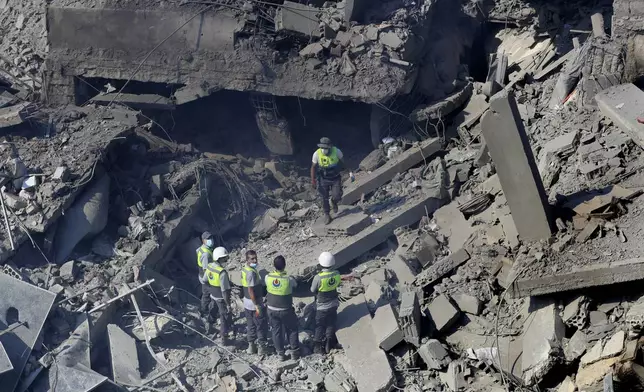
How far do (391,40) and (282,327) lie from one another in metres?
5.43

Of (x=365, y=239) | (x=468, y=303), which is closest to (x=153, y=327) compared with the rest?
(x=365, y=239)

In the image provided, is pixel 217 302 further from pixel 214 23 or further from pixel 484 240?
pixel 214 23

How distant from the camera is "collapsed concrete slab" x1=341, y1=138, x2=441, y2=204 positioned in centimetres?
1500

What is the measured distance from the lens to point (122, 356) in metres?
12.5

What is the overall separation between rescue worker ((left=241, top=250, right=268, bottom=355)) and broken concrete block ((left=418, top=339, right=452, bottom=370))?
7.77 feet

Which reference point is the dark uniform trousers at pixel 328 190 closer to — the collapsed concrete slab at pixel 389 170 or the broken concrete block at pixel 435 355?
the collapsed concrete slab at pixel 389 170

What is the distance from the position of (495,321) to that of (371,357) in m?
1.59

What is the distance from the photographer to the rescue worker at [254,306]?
1235 cm

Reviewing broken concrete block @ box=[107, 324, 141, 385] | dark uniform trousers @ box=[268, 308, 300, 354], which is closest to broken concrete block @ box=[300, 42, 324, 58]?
dark uniform trousers @ box=[268, 308, 300, 354]

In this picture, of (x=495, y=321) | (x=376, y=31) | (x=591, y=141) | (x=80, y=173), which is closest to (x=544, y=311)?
(x=495, y=321)

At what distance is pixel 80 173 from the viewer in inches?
573

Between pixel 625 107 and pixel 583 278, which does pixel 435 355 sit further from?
pixel 625 107

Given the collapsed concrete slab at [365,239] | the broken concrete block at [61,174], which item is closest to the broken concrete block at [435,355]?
the collapsed concrete slab at [365,239]

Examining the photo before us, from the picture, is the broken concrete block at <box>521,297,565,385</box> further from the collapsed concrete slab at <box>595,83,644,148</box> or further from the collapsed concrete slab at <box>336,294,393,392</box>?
the collapsed concrete slab at <box>595,83,644,148</box>
